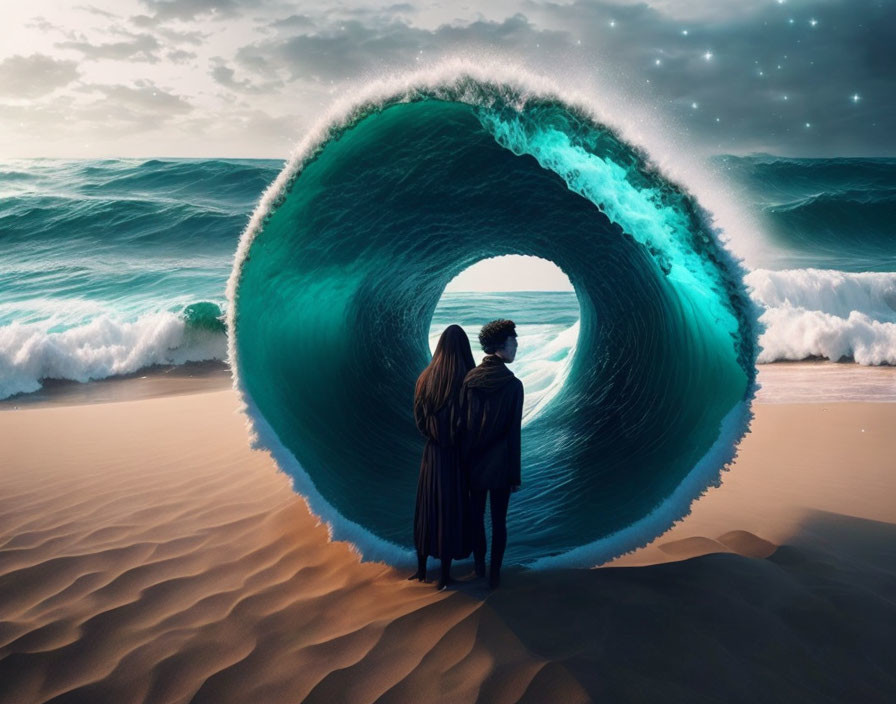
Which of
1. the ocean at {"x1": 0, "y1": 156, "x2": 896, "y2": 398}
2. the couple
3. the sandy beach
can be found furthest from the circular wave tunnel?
the ocean at {"x1": 0, "y1": 156, "x2": 896, "y2": 398}

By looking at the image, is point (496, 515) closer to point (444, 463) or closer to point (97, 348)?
point (444, 463)

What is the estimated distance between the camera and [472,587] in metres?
3.24

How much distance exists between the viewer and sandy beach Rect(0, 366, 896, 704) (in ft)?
8.51

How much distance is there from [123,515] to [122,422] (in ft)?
13.0

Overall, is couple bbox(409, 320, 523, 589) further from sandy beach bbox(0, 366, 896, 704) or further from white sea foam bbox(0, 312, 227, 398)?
white sea foam bbox(0, 312, 227, 398)

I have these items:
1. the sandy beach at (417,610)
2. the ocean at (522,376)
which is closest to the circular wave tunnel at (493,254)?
the ocean at (522,376)

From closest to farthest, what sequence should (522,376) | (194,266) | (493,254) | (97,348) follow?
(493,254) → (522,376) → (97,348) → (194,266)

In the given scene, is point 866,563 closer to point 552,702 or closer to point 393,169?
point 552,702

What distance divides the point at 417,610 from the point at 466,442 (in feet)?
2.65

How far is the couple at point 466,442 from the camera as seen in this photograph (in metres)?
3.08

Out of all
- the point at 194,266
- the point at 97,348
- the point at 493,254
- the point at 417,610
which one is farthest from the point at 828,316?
the point at 194,266

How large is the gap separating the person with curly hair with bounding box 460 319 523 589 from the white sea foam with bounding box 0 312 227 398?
12.5 metres

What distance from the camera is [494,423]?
3.07 metres

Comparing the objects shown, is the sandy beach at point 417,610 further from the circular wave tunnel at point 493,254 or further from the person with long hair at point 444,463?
the circular wave tunnel at point 493,254
